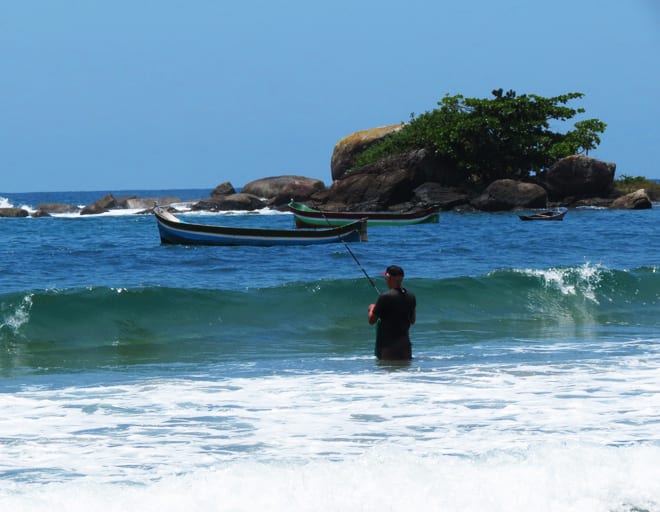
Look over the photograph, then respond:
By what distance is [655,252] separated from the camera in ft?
106

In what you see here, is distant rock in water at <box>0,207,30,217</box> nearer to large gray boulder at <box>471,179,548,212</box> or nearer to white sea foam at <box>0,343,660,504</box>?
large gray boulder at <box>471,179,548,212</box>

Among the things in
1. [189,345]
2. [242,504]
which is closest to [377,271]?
[189,345]

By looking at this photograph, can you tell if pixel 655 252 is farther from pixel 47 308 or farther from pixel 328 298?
pixel 47 308

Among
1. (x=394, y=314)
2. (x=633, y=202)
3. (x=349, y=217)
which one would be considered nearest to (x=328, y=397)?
(x=394, y=314)

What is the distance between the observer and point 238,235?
34844 millimetres

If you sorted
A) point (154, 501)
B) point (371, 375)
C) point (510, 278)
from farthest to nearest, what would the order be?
point (510, 278)
point (371, 375)
point (154, 501)

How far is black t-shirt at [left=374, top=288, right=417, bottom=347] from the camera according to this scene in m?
11.5

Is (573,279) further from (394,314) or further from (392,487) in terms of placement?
(392,487)

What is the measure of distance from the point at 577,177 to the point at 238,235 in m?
32.6

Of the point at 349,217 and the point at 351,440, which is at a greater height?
the point at 349,217

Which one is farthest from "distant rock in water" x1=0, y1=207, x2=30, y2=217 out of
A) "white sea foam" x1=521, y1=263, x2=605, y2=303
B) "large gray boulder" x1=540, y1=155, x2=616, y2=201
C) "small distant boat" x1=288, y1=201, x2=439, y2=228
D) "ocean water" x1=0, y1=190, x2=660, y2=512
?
"white sea foam" x1=521, y1=263, x2=605, y2=303

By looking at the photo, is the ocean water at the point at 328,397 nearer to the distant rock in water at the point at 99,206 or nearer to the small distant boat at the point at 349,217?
the small distant boat at the point at 349,217

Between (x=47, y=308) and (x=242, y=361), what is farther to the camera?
(x=47, y=308)

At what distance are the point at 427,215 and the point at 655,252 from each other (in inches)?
728
